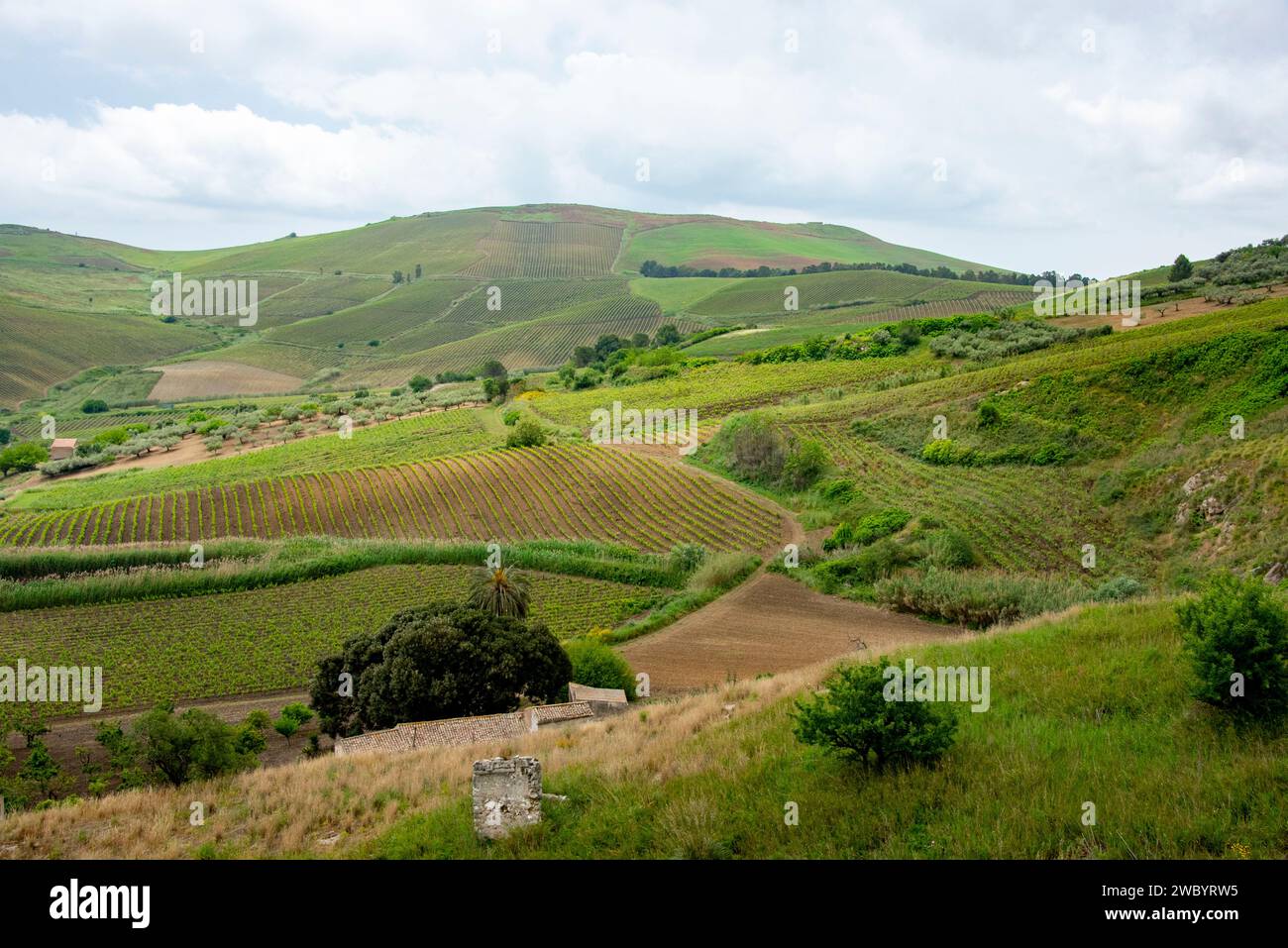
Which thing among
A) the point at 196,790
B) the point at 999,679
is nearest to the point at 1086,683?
the point at 999,679

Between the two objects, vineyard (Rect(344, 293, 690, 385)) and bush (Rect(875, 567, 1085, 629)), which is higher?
vineyard (Rect(344, 293, 690, 385))

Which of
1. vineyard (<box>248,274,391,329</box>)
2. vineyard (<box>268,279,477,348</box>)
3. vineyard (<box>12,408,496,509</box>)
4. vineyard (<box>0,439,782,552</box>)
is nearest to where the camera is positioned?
vineyard (<box>0,439,782,552</box>)

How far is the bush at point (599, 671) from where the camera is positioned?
23656 millimetres

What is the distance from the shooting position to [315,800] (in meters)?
11.3

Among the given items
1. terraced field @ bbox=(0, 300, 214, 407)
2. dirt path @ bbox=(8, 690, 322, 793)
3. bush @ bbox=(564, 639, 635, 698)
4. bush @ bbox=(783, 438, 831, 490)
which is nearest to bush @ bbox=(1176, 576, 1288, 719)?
bush @ bbox=(564, 639, 635, 698)

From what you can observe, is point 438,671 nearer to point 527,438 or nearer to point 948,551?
point 948,551

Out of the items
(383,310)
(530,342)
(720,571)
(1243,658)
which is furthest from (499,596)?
(383,310)

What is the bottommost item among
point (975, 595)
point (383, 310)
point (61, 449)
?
point (975, 595)

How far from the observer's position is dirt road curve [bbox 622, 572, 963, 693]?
1018 inches

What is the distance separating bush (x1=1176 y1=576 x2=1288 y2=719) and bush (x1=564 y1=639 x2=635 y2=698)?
53.0ft

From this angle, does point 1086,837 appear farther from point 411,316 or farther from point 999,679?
point 411,316

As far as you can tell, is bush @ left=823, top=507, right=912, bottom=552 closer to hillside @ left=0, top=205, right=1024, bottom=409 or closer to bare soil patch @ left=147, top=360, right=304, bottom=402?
hillside @ left=0, top=205, right=1024, bottom=409

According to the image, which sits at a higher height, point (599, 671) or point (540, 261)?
point (540, 261)

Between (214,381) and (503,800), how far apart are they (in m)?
118
